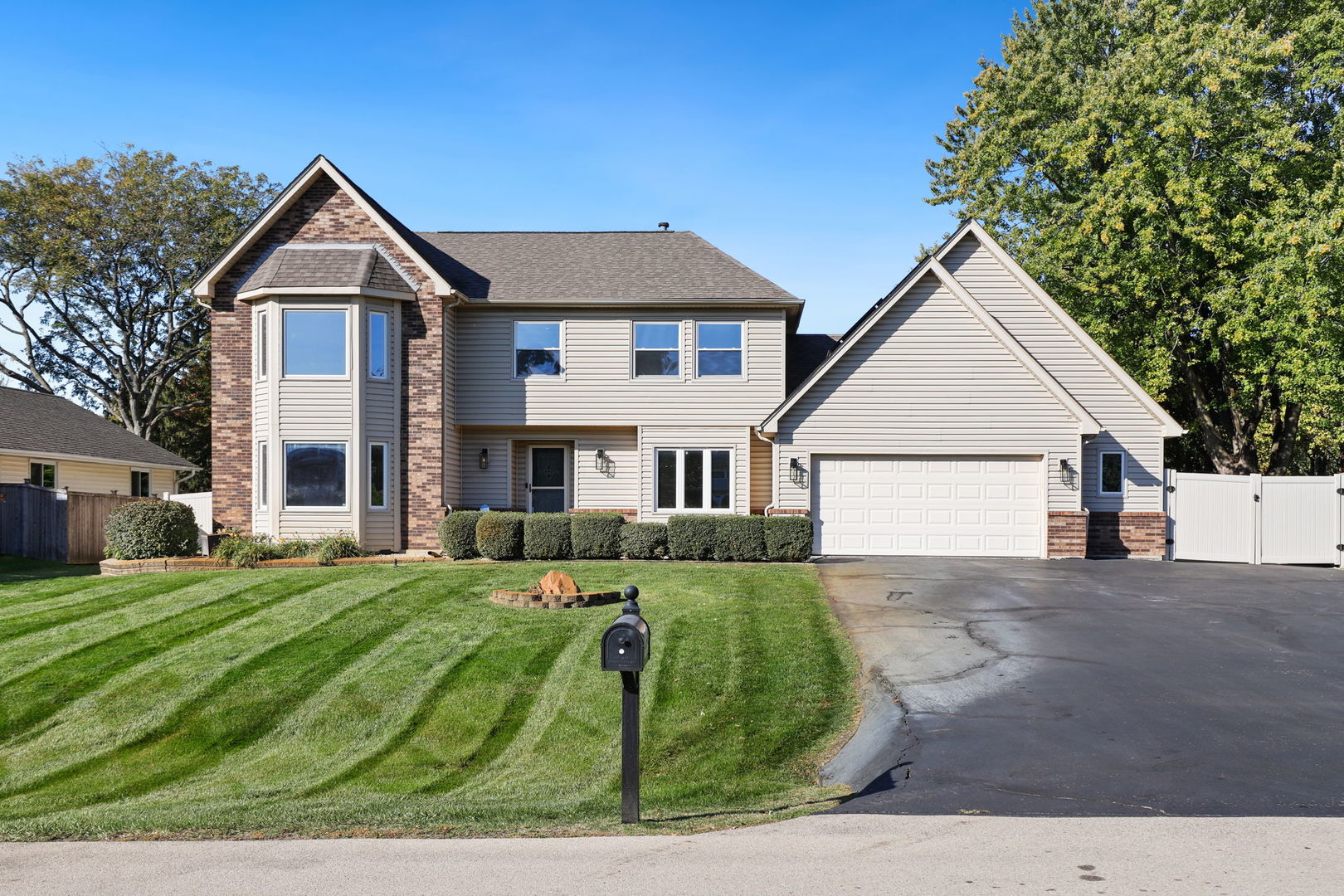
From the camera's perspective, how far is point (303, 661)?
1071 cm

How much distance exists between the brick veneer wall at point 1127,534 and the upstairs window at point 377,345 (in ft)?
53.1

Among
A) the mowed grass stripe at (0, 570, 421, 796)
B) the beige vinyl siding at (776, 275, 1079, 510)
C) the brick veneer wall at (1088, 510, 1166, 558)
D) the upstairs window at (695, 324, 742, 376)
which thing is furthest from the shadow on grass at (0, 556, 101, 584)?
the brick veneer wall at (1088, 510, 1166, 558)

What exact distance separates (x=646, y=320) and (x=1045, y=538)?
1029 cm

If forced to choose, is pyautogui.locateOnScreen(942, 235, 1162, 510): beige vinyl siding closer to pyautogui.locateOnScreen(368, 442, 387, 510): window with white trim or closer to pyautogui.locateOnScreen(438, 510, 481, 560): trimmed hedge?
pyautogui.locateOnScreen(438, 510, 481, 560): trimmed hedge

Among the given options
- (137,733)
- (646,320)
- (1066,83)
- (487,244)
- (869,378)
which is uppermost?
(1066,83)

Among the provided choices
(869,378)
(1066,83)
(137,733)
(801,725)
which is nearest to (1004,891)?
(801,725)

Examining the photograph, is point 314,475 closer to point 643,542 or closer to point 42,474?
point 643,542

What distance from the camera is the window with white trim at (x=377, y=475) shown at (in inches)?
803

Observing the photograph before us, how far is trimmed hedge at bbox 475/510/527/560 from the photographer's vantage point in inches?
723

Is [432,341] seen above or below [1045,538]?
above

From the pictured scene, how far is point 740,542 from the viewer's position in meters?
18.2

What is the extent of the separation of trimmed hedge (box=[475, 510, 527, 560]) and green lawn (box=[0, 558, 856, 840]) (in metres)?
3.85

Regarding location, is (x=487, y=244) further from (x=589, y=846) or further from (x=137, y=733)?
(x=589, y=846)

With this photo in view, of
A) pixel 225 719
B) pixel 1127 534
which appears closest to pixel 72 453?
pixel 225 719
